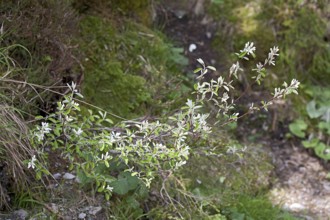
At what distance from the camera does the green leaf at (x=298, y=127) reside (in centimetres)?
492

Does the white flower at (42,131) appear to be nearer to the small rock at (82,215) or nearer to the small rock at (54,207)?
the small rock at (54,207)

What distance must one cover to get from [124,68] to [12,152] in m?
1.55

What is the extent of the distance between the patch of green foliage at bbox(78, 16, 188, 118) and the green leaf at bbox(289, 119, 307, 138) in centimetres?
103

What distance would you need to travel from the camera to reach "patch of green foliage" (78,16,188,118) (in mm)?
4105

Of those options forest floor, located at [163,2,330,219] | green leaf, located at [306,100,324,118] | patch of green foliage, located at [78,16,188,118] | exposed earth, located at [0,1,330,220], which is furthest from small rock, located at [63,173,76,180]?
green leaf, located at [306,100,324,118]

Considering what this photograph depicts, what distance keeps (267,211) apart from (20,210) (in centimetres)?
162

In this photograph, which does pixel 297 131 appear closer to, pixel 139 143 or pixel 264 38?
pixel 264 38

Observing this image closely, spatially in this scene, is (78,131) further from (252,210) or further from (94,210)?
(252,210)

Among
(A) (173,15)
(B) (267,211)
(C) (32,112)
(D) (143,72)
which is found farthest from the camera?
(A) (173,15)

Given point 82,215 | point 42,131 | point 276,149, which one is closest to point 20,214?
point 82,215

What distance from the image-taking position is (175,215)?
3355mm

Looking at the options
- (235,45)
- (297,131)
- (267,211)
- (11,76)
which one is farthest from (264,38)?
(11,76)

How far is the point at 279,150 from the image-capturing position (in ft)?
16.2

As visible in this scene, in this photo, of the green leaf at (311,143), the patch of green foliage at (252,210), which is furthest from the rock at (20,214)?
the green leaf at (311,143)
